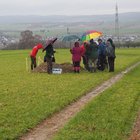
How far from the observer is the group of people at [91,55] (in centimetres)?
2748

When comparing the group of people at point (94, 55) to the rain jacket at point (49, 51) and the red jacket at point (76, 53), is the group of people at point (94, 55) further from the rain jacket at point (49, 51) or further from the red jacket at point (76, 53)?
the rain jacket at point (49, 51)

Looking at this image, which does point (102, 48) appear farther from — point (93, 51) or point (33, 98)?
point (33, 98)

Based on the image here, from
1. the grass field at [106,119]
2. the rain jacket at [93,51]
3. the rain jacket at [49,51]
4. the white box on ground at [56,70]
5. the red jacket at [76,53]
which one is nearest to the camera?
the grass field at [106,119]

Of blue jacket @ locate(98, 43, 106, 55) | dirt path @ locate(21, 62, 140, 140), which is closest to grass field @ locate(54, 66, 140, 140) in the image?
dirt path @ locate(21, 62, 140, 140)

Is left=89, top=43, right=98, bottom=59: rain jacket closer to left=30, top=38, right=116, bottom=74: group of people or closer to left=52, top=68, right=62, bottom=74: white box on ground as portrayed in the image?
left=30, top=38, right=116, bottom=74: group of people

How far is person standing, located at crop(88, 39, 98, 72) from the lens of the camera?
28578 millimetres

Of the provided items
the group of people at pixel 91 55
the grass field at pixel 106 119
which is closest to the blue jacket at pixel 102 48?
the group of people at pixel 91 55

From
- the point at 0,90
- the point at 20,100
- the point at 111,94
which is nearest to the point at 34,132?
the point at 20,100

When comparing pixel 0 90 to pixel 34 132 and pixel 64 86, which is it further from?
pixel 34 132

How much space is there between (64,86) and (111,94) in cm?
318

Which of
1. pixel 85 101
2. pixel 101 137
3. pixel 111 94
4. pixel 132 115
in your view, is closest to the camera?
pixel 101 137

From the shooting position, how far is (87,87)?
20.0 m

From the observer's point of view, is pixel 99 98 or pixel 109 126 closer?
pixel 109 126

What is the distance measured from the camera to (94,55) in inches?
1131
